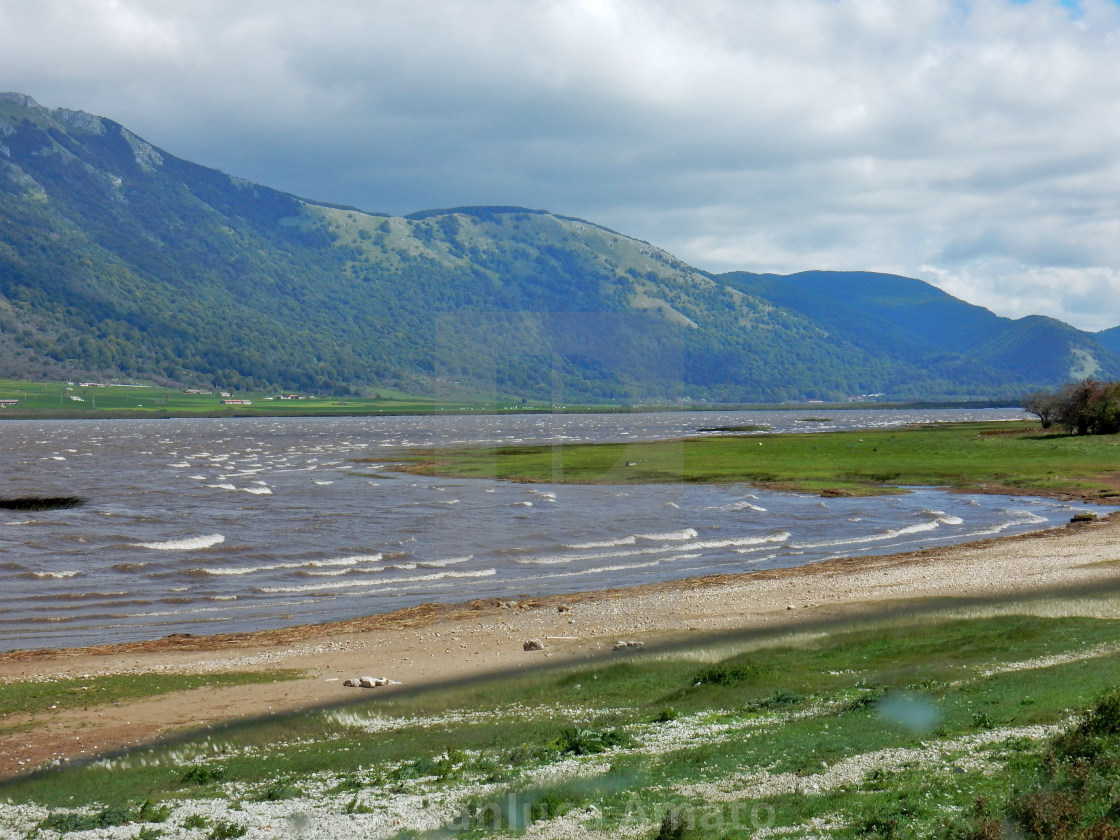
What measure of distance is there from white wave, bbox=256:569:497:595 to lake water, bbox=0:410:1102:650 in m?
0.07

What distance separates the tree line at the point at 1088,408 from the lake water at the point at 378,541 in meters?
31.3

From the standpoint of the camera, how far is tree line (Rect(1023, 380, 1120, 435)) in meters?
75.8

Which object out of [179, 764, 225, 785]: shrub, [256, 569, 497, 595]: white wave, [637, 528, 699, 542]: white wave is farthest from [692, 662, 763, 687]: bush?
[637, 528, 699, 542]: white wave

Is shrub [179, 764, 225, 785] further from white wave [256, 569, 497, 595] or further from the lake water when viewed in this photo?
white wave [256, 569, 497, 595]

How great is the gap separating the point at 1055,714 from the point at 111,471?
7747 centimetres

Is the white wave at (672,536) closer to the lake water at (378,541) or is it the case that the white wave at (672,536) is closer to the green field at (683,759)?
the lake water at (378,541)

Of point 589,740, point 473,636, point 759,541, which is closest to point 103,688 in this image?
point 473,636

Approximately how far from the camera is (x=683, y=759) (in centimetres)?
1023

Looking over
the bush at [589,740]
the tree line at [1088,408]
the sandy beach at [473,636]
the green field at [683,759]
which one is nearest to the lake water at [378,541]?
the sandy beach at [473,636]

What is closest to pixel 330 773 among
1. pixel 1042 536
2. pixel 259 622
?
pixel 259 622

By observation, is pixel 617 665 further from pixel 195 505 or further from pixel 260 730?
pixel 195 505

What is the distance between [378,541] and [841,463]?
140 feet

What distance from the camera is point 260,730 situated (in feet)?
44.3

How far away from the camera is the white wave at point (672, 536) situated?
37.7 m
